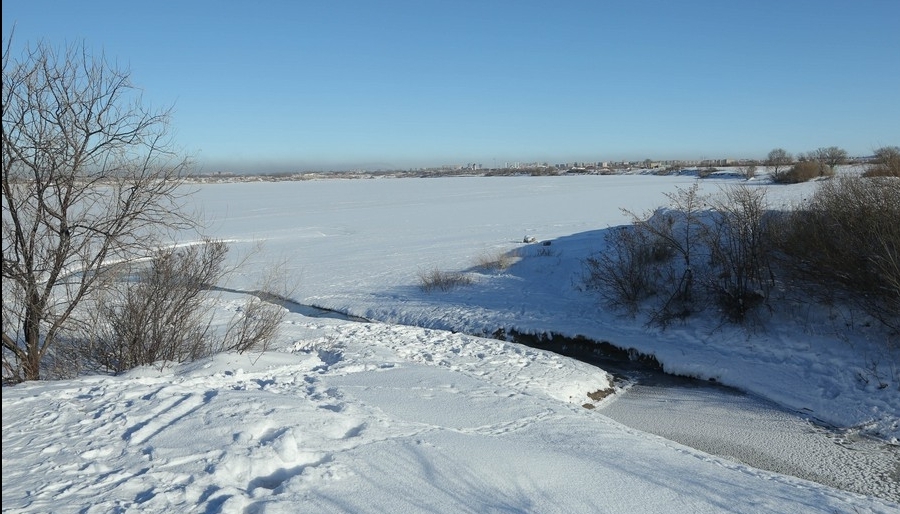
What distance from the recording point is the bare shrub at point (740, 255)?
1391 cm

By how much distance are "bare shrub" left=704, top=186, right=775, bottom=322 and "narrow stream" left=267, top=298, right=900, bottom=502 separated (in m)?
3.00

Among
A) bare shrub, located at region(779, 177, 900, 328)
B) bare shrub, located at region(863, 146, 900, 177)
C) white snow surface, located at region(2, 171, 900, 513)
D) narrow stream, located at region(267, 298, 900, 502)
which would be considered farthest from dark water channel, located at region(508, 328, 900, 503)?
bare shrub, located at region(863, 146, 900, 177)

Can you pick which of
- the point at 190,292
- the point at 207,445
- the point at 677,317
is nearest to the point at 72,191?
the point at 190,292

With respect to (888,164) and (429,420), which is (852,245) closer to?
(888,164)

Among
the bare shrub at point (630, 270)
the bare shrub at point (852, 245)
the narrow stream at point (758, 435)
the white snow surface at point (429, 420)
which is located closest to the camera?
the white snow surface at point (429, 420)

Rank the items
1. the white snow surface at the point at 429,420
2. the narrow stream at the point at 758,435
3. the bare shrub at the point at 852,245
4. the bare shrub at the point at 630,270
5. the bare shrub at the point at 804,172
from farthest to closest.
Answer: the bare shrub at the point at 804,172 < the bare shrub at the point at 630,270 < the bare shrub at the point at 852,245 < the narrow stream at the point at 758,435 < the white snow surface at the point at 429,420

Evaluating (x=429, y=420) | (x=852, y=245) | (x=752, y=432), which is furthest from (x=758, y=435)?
(x=852, y=245)

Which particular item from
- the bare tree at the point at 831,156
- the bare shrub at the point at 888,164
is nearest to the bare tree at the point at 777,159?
the bare tree at the point at 831,156

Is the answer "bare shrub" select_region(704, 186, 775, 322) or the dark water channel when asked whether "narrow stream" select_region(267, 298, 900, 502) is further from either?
"bare shrub" select_region(704, 186, 775, 322)

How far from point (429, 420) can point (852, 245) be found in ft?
30.4

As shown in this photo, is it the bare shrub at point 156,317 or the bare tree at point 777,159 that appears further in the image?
the bare tree at point 777,159

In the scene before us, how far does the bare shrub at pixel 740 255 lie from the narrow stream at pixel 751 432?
3.00 metres

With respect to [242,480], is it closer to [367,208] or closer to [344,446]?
[344,446]

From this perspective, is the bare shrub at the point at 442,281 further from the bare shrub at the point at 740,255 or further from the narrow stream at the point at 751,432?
the narrow stream at the point at 751,432
